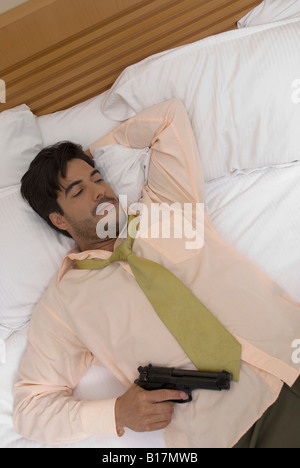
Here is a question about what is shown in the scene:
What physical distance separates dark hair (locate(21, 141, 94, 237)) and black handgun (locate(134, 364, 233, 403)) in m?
0.64

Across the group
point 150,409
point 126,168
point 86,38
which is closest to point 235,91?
point 126,168

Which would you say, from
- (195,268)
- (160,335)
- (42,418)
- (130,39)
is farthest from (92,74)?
(42,418)

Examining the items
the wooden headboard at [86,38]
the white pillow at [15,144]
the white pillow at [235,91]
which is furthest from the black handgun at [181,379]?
the wooden headboard at [86,38]

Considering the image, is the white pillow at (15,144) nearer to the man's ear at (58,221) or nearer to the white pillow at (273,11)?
the man's ear at (58,221)

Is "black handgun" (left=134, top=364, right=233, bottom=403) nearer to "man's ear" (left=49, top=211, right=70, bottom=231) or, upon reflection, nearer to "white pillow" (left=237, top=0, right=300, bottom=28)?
"man's ear" (left=49, top=211, right=70, bottom=231)

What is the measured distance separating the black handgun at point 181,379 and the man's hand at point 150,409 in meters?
0.02

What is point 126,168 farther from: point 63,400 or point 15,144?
point 63,400

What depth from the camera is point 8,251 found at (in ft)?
5.58

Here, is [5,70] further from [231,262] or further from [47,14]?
[231,262]

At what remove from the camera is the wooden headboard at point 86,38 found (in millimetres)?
1719

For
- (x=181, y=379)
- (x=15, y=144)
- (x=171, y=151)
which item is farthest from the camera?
(x=15, y=144)

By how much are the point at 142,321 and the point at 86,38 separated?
1.10 meters

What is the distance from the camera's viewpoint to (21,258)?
171cm

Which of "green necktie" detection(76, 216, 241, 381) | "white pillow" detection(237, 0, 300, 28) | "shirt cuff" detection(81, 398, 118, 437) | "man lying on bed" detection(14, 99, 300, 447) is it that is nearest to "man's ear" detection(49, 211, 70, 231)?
"man lying on bed" detection(14, 99, 300, 447)
